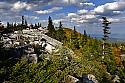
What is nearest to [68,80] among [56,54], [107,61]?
[56,54]

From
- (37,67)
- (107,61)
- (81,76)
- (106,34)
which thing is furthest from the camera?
(106,34)

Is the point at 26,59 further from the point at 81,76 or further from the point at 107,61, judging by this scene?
the point at 107,61

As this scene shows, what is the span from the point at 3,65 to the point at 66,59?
1487 centimetres

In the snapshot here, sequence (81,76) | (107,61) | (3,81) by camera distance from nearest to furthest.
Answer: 1. (3,81)
2. (81,76)
3. (107,61)

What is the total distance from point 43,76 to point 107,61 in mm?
56017

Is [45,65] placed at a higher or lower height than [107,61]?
higher

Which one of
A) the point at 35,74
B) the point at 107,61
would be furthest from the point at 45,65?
the point at 107,61

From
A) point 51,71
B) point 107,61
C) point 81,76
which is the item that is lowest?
point 107,61

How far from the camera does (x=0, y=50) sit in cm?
4062

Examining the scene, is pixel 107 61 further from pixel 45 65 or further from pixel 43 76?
pixel 43 76

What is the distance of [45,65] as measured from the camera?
42.9 metres

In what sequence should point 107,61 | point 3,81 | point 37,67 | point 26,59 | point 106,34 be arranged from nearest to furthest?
point 3,81 → point 37,67 → point 26,59 → point 107,61 → point 106,34

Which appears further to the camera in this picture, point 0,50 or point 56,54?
point 56,54

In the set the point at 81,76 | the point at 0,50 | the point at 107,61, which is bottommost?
the point at 107,61
